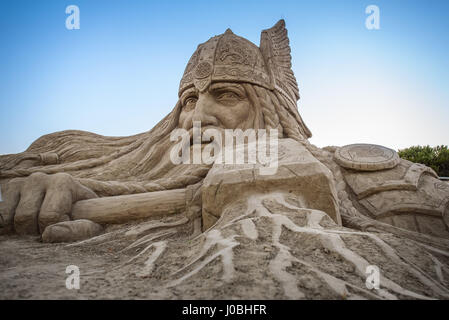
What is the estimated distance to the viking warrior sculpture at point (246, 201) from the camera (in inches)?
34.9

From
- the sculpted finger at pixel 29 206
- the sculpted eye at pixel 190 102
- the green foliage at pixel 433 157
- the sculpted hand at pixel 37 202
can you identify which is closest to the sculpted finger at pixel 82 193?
the sculpted hand at pixel 37 202

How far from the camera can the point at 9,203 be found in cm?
187

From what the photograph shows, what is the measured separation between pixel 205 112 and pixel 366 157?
171 cm

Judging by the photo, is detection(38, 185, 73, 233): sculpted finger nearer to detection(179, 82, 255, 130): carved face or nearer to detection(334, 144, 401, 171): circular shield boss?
detection(179, 82, 255, 130): carved face

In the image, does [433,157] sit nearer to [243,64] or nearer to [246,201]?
[243,64]

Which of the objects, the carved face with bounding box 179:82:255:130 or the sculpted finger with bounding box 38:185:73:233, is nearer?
the sculpted finger with bounding box 38:185:73:233

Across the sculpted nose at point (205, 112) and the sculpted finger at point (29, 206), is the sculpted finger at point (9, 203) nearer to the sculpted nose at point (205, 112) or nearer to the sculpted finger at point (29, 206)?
the sculpted finger at point (29, 206)

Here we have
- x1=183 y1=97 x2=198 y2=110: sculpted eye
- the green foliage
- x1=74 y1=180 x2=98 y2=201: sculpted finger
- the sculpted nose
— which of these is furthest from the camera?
the green foliage

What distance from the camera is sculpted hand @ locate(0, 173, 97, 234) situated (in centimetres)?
180

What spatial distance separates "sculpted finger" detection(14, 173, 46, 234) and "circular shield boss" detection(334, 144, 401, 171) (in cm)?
249

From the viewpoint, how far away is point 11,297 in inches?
30.9

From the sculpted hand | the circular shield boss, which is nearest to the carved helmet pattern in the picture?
the circular shield boss
